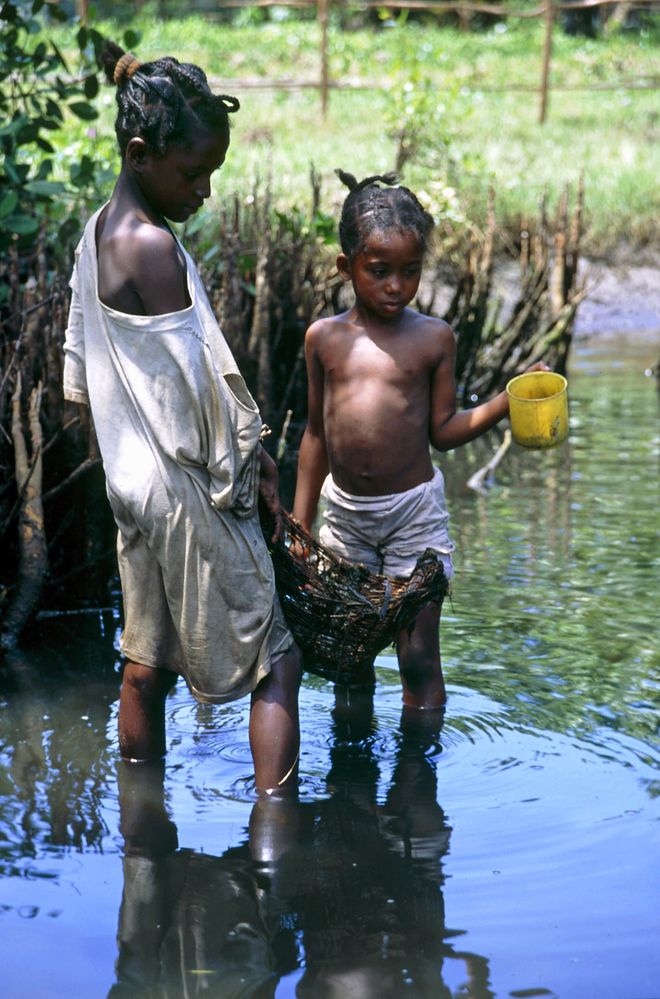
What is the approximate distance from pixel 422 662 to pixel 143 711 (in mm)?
824

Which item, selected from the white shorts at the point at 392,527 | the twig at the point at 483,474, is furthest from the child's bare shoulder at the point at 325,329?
the twig at the point at 483,474

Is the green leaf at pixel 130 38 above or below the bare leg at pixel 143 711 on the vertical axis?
above

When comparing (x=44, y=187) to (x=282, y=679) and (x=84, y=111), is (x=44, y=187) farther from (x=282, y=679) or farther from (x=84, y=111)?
(x=282, y=679)

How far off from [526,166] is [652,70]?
30.5 ft

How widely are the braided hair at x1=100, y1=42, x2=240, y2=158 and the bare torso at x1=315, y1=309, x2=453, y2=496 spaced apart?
3.07ft

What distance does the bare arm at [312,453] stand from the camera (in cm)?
377

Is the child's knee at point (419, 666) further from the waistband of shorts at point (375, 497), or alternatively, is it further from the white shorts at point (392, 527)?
the waistband of shorts at point (375, 497)

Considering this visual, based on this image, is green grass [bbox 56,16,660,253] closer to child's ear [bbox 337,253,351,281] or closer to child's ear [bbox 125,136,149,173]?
child's ear [bbox 337,253,351,281]

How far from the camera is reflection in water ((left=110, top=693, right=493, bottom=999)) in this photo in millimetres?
2506

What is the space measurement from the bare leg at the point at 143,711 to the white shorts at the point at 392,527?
2.49 ft

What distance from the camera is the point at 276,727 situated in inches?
120

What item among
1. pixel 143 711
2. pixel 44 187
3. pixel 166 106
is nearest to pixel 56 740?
pixel 143 711

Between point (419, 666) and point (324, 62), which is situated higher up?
point (324, 62)

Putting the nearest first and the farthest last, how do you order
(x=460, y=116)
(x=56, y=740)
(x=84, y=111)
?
(x=56, y=740) → (x=84, y=111) → (x=460, y=116)
